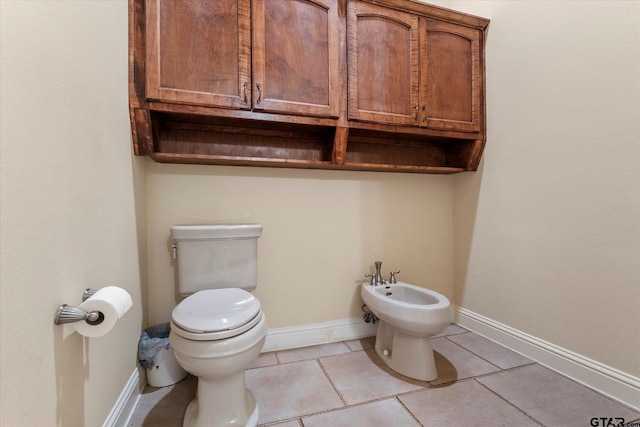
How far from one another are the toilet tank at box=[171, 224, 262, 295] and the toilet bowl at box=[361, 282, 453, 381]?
782 millimetres

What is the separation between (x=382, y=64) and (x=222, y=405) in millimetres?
1960

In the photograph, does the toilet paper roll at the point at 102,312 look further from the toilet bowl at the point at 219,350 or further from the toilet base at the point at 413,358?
the toilet base at the point at 413,358

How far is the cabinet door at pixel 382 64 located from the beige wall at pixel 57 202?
3.91ft

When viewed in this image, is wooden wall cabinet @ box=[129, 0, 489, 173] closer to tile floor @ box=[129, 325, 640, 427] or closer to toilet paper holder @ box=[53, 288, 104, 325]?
toilet paper holder @ box=[53, 288, 104, 325]

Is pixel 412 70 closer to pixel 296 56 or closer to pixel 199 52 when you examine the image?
pixel 296 56

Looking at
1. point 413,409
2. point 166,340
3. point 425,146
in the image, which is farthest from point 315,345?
point 425,146

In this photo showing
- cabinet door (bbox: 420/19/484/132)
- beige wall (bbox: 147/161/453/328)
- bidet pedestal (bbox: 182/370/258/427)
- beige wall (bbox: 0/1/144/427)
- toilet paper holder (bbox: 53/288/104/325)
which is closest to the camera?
beige wall (bbox: 0/1/144/427)

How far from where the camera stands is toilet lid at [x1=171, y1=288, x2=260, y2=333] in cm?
106

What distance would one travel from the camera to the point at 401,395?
137cm

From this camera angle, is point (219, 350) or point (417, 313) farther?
point (417, 313)

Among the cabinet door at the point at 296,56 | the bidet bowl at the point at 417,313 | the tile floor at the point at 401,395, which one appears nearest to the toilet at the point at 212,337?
the tile floor at the point at 401,395

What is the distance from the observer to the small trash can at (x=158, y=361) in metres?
1.39

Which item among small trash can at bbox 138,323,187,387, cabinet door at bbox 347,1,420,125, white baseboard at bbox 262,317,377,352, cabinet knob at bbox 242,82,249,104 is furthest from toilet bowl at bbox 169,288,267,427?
cabinet door at bbox 347,1,420,125

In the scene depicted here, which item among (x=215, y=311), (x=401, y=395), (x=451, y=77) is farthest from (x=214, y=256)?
(x=451, y=77)
